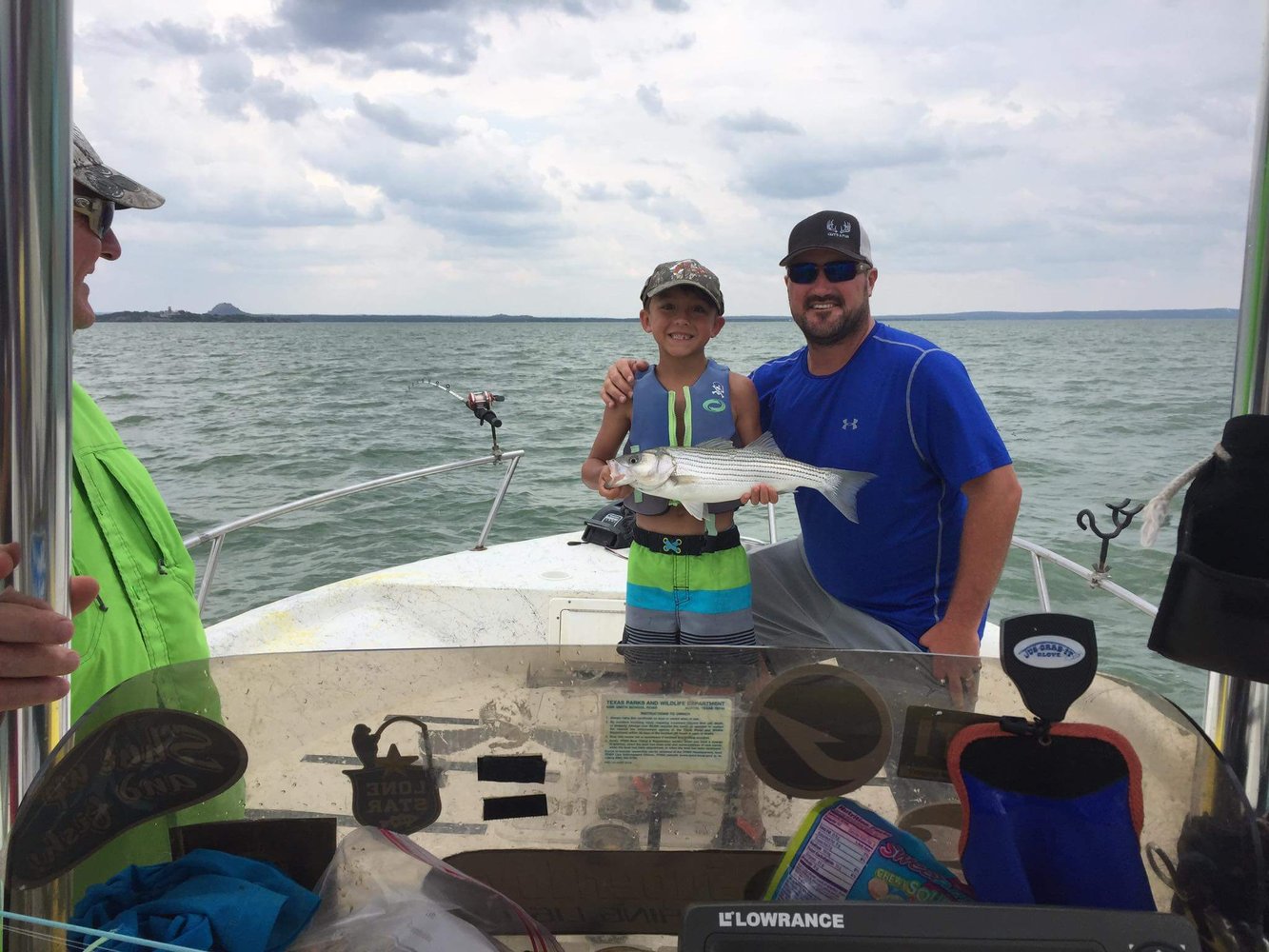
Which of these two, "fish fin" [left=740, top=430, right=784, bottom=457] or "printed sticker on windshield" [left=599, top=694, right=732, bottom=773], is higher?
"fish fin" [left=740, top=430, right=784, bottom=457]

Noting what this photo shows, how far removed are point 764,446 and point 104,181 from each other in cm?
214

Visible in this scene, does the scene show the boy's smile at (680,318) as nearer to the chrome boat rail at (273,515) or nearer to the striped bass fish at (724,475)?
the striped bass fish at (724,475)

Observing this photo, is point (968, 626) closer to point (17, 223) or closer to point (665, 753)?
point (665, 753)

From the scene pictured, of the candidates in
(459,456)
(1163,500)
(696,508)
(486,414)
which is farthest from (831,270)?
(459,456)

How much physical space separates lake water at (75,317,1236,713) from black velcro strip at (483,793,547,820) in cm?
99

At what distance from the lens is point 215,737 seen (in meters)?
1.23

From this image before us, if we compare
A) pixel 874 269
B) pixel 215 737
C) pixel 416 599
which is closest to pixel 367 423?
pixel 416 599

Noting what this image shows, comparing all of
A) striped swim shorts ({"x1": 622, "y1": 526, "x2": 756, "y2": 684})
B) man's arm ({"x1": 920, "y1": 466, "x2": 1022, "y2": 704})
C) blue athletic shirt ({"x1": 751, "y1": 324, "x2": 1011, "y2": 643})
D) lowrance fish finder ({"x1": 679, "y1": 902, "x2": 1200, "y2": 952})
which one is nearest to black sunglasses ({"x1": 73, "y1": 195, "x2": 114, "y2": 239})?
lowrance fish finder ({"x1": 679, "y1": 902, "x2": 1200, "y2": 952})

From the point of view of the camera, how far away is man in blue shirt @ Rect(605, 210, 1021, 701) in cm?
311

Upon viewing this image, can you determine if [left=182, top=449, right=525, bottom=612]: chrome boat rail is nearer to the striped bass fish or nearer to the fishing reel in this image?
the fishing reel

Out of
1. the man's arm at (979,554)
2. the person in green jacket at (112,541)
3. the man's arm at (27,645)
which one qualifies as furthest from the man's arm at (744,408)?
the man's arm at (27,645)

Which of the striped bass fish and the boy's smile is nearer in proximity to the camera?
the striped bass fish

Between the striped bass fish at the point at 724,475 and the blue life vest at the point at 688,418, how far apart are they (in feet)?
0.66

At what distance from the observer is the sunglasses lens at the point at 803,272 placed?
A: 327 centimetres
